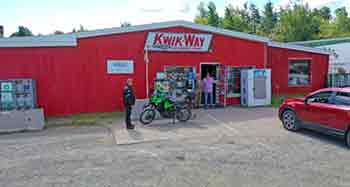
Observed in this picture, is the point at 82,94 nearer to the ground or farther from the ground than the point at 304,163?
farther from the ground

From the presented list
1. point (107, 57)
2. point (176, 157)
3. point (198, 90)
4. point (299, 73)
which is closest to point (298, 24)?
point (299, 73)

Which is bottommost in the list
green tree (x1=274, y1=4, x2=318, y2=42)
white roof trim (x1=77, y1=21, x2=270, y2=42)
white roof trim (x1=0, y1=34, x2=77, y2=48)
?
white roof trim (x1=0, y1=34, x2=77, y2=48)

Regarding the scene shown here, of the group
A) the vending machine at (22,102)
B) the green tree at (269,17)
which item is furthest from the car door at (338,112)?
the green tree at (269,17)

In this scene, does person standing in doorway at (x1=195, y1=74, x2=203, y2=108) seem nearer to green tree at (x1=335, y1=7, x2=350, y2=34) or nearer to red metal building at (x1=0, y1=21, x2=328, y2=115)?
red metal building at (x1=0, y1=21, x2=328, y2=115)

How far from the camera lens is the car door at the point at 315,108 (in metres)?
7.08

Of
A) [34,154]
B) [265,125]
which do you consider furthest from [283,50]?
[34,154]

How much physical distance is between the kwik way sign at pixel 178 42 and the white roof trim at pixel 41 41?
3.27m

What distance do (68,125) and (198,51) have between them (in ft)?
22.3

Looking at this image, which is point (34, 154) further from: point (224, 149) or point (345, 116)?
point (345, 116)

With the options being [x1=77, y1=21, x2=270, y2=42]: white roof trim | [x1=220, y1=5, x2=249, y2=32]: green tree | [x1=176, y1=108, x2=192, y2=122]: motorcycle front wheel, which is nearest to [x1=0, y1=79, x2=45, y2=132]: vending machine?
[x1=77, y1=21, x2=270, y2=42]: white roof trim

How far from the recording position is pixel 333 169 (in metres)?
5.07

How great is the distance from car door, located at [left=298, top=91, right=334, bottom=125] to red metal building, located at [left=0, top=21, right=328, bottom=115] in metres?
6.08

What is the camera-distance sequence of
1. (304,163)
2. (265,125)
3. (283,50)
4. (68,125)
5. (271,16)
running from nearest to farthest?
(304,163) < (265,125) < (68,125) < (283,50) < (271,16)

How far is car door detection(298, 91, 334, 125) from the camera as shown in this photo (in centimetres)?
708
